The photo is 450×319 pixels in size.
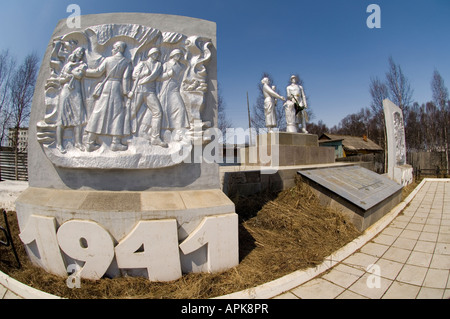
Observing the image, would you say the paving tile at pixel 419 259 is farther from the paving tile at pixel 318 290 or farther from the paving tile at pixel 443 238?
the paving tile at pixel 318 290

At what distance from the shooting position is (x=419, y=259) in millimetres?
Result: 3029

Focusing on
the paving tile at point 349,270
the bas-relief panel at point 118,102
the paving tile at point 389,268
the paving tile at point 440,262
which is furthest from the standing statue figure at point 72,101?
the paving tile at point 440,262

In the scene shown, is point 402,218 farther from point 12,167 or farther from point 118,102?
point 12,167

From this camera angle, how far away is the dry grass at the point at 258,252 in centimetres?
235

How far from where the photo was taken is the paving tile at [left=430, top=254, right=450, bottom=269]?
9.30 ft

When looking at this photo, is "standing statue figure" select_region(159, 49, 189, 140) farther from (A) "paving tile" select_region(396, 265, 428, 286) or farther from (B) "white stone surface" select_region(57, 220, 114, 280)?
(A) "paving tile" select_region(396, 265, 428, 286)

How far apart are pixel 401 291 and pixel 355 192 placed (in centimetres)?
236

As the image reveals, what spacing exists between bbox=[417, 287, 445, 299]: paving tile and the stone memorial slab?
1.56 meters

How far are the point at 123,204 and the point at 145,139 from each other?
977 millimetres

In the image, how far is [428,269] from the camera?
276 cm
